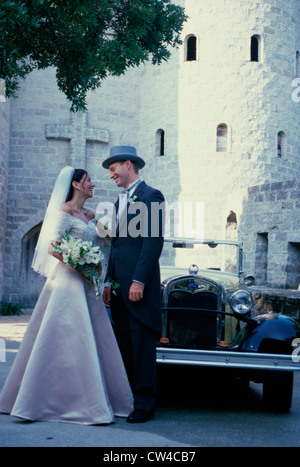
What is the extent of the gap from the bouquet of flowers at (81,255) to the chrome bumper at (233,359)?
828mm

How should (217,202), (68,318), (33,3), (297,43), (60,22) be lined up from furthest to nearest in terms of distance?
(297,43) < (217,202) < (60,22) < (33,3) < (68,318)

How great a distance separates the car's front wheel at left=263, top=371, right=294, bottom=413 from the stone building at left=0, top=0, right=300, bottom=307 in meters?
12.0

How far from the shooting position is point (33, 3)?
719 cm

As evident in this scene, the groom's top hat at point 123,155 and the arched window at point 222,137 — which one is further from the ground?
the arched window at point 222,137

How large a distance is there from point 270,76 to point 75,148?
6.44 m

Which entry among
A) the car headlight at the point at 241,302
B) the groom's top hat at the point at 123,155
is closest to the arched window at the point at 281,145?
the car headlight at the point at 241,302

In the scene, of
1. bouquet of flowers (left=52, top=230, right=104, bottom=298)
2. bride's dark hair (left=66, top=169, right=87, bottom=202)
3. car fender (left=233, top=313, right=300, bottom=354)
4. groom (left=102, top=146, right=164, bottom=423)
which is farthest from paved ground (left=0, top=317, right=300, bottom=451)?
bride's dark hair (left=66, top=169, right=87, bottom=202)

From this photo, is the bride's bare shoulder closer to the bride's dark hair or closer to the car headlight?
the bride's dark hair

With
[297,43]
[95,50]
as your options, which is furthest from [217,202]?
[95,50]

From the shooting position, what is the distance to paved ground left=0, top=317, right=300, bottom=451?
3.46 metres

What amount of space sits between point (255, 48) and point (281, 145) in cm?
316

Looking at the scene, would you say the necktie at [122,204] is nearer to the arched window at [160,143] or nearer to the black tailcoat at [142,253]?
the black tailcoat at [142,253]

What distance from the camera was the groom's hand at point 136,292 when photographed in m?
4.15
